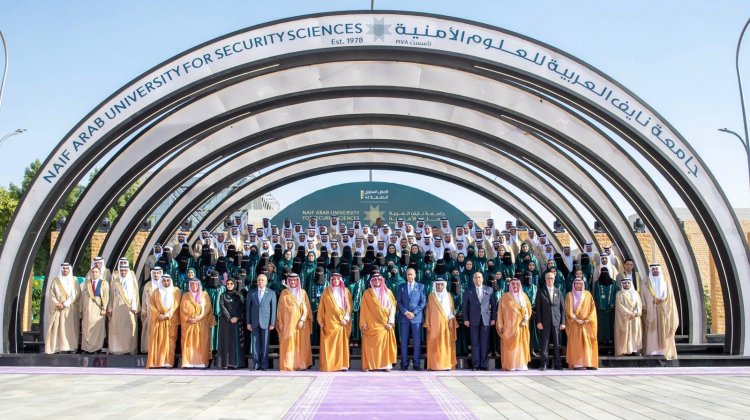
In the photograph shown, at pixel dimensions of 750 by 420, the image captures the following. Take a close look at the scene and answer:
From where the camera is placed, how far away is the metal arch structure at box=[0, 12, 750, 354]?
12.8m

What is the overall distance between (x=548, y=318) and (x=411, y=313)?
2.28 m

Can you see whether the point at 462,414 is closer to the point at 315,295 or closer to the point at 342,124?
the point at 315,295

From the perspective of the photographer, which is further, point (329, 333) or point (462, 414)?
point (329, 333)

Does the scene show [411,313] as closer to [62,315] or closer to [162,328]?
[162,328]

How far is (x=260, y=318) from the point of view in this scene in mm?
12578

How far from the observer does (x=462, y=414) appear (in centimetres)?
739

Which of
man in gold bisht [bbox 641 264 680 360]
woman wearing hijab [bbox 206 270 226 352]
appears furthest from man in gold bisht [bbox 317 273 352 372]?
man in gold bisht [bbox 641 264 680 360]

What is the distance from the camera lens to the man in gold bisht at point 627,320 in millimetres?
13453

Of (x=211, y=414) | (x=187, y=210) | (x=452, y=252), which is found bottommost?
(x=211, y=414)

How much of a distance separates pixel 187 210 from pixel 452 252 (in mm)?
8019

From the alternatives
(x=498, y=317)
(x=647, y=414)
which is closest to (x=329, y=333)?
(x=498, y=317)

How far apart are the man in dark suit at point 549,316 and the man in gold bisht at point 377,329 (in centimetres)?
246

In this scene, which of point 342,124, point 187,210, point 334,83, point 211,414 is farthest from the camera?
point 187,210

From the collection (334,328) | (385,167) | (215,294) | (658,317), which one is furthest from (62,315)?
(385,167)
